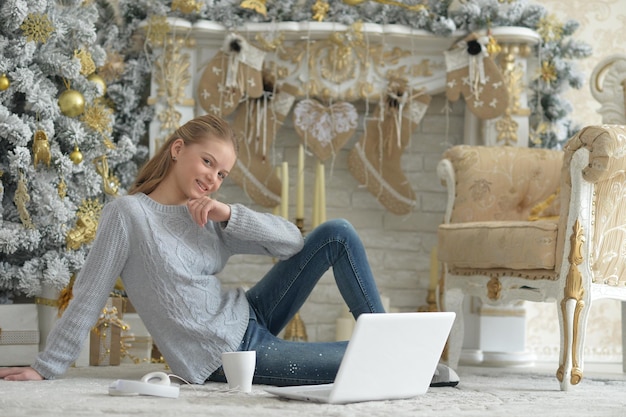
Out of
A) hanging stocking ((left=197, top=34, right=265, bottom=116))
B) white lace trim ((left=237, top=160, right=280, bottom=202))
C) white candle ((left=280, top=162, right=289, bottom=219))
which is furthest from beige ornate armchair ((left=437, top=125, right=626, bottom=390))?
hanging stocking ((left=197, top=34, right=265, bottom=116))

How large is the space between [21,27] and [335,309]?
1.60m

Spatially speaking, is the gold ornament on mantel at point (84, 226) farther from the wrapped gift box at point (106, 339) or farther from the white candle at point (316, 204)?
the white candle at point (316, 204)

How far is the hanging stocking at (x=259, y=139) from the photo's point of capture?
11.8 ft

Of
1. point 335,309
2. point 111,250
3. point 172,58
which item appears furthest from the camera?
point 335,309

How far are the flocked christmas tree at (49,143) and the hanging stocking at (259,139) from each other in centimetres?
58

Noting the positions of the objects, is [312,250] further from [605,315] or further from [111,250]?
[605,315]

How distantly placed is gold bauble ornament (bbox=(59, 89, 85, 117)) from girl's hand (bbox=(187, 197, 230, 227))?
3.41 feet

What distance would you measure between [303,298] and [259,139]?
141 cm

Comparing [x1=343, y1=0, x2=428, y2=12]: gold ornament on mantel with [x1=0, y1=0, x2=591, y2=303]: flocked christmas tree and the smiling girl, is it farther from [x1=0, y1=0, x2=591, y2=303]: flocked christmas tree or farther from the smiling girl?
the smiling girl

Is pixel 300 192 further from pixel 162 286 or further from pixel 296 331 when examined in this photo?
pixel 162 286

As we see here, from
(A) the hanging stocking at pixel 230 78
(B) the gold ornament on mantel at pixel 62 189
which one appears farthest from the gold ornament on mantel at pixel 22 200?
(A) the hanging stocking at pixel 230 78

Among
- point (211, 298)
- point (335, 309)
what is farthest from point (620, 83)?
point (211, 298)

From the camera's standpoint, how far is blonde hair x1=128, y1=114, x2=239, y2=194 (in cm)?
218

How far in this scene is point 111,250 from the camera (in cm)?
207
